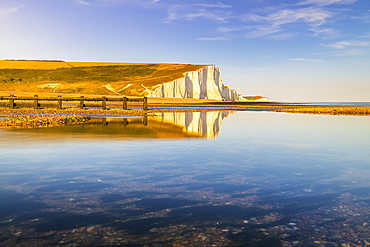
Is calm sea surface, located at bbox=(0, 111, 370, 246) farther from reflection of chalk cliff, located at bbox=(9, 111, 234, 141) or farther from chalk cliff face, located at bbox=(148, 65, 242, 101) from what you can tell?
chalk cliff face, located at bbox=(148, 65, 242, 101)

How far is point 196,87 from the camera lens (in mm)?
126750

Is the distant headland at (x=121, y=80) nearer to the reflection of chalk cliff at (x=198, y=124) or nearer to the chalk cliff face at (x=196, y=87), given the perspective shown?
the chalk cliff face at (x=196, y=87)

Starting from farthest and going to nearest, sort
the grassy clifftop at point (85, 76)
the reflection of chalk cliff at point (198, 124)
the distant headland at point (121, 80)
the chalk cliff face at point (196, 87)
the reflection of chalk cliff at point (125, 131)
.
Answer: the grassy clifftop at point (85, 76) < the distant headland at point (121, 80) < the chalk cliff face at point (196, 87) < the reflection of chalk cliff at point (198, 124) < the reflection of chalk cliff at point (125, 131)

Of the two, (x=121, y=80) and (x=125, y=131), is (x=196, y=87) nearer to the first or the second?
(x=121, y=80)

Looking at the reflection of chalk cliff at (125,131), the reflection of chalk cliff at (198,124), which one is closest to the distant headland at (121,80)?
the reflection of chalk cliff at (198,124)


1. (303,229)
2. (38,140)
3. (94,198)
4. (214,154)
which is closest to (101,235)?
(94,198)

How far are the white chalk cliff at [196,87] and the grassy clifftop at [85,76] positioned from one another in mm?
4527

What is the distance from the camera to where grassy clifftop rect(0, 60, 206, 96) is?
127 m

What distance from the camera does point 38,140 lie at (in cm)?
1327

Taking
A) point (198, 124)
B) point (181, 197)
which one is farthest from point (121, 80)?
point (181, 197)

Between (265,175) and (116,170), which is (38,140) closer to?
(116,170)

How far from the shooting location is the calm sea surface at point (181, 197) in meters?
4.36

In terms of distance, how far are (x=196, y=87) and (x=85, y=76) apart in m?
57.6

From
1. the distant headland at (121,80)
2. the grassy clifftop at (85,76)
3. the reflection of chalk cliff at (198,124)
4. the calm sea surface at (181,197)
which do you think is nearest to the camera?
the calm sea surface at (181,197)
